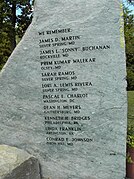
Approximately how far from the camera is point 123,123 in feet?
11.0

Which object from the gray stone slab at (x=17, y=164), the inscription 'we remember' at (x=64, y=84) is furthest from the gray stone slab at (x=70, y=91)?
the gray stone slab at (x=17, y=164)

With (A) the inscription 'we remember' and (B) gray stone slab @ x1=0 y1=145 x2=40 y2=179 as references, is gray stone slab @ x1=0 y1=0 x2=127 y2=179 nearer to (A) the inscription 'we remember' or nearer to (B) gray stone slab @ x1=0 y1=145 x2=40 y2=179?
(A) the inscription 'we remember'

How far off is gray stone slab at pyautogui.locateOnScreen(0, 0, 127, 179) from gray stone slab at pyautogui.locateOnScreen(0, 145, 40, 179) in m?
0.17

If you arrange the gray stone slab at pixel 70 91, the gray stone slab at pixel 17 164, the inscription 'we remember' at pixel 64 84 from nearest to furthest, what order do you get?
the gray stone slab at pixel 17 164, the gray stone slab at pixel 70 91, the inscription 'we remember' at pixel 64 84

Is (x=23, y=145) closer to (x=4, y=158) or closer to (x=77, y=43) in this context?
(x=4, y=158)

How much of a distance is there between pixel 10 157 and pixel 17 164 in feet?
0.44

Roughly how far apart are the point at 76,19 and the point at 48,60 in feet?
1.92

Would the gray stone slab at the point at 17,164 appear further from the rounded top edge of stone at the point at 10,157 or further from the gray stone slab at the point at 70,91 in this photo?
the gray stone slab at the point at 70,91

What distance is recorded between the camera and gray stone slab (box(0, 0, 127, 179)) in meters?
3.36

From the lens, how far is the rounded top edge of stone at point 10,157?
125 inches

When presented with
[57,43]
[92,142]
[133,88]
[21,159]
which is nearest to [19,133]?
[21,159]

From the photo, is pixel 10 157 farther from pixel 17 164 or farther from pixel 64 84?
pixel 64 84

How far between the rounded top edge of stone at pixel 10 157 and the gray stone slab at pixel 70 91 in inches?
7.5

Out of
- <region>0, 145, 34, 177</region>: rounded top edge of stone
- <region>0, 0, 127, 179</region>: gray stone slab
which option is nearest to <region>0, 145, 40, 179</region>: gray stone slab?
<region>0, 145, 34, 177</region>: rounded top edge of stone
